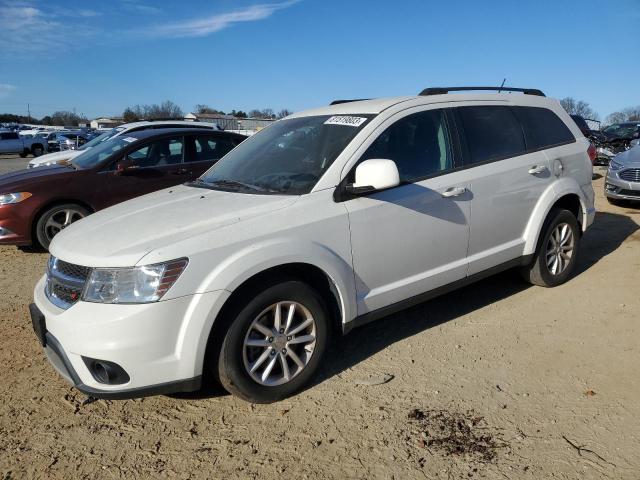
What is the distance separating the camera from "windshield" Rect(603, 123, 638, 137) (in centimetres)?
2005

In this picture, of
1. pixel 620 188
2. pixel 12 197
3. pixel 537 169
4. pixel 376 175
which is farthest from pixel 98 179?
pixel 620 188

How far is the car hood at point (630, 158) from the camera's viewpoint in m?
9.00

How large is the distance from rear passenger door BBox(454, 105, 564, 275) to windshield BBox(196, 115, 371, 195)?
3.38ft

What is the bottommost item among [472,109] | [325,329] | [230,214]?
[325,329]

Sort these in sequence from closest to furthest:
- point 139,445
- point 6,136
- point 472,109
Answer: point 139,445
point 472,109
point 6,136

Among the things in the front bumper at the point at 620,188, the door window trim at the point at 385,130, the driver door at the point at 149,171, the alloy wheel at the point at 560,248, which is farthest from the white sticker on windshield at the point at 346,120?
the front bumper at the point at 620,188

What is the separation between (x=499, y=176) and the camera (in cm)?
429

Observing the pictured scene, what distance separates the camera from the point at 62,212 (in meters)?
7.06

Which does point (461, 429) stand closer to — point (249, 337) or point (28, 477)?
point (249, 337)

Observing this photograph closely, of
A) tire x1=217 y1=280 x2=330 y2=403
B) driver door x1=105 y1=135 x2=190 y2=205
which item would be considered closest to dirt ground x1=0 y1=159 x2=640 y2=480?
tire x1=217 y1=280 x2=330 y2=403

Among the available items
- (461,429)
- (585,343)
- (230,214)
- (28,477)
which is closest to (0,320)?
(28,477)

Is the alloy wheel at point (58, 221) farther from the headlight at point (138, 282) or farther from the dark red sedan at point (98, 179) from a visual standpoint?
the headlight at point (138, 282)

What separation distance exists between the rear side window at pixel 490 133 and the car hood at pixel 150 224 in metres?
1.73

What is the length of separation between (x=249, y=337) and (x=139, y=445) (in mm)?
818
